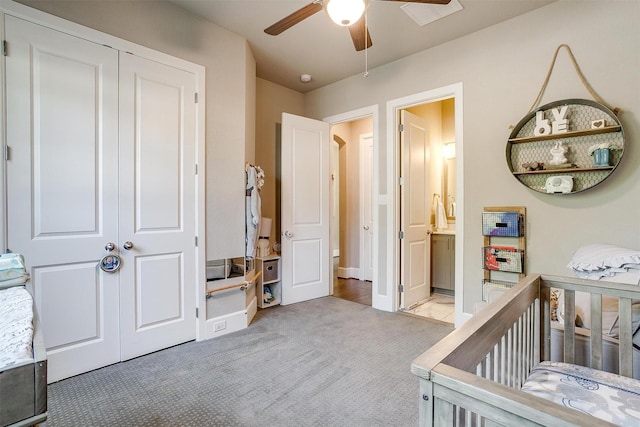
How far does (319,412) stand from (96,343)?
1.65 metres

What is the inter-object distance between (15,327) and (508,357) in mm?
1461

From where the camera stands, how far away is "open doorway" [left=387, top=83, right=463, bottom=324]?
121 inches

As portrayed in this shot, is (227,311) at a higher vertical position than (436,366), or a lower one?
lower

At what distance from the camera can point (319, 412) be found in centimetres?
169

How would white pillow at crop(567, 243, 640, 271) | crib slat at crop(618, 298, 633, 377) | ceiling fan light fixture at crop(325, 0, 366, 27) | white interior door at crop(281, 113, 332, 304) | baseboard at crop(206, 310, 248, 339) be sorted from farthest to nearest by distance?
white interior door at crop(281, 113, 332, 304), baseboard at crop(206, 310, 248, 339), white pillow at crop(567, 243, 640, 271), ceiling fan light fixture at crop(325, 0, 366, 27), crib slat at crop(618, 298, 633, 377)

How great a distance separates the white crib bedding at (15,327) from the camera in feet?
1.70

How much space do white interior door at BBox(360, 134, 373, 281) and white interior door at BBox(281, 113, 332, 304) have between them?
43.1 inches

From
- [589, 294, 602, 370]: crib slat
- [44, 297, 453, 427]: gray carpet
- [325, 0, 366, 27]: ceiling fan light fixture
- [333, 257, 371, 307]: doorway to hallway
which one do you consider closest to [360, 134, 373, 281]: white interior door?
[333, 257, 371, 307]: doorway to hallway

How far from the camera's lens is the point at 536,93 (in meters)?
2.49

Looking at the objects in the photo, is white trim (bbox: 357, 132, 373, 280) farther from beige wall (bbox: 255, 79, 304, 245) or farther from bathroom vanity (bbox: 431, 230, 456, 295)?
beige wall (bbox: 255, 79, 304, 245)

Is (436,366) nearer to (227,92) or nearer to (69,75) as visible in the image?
(69,75)

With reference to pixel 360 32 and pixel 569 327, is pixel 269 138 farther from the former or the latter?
pixel 569 327

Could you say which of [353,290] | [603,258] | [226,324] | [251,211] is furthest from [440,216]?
[226,324]

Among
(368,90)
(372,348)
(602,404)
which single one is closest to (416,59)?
(368,90)
